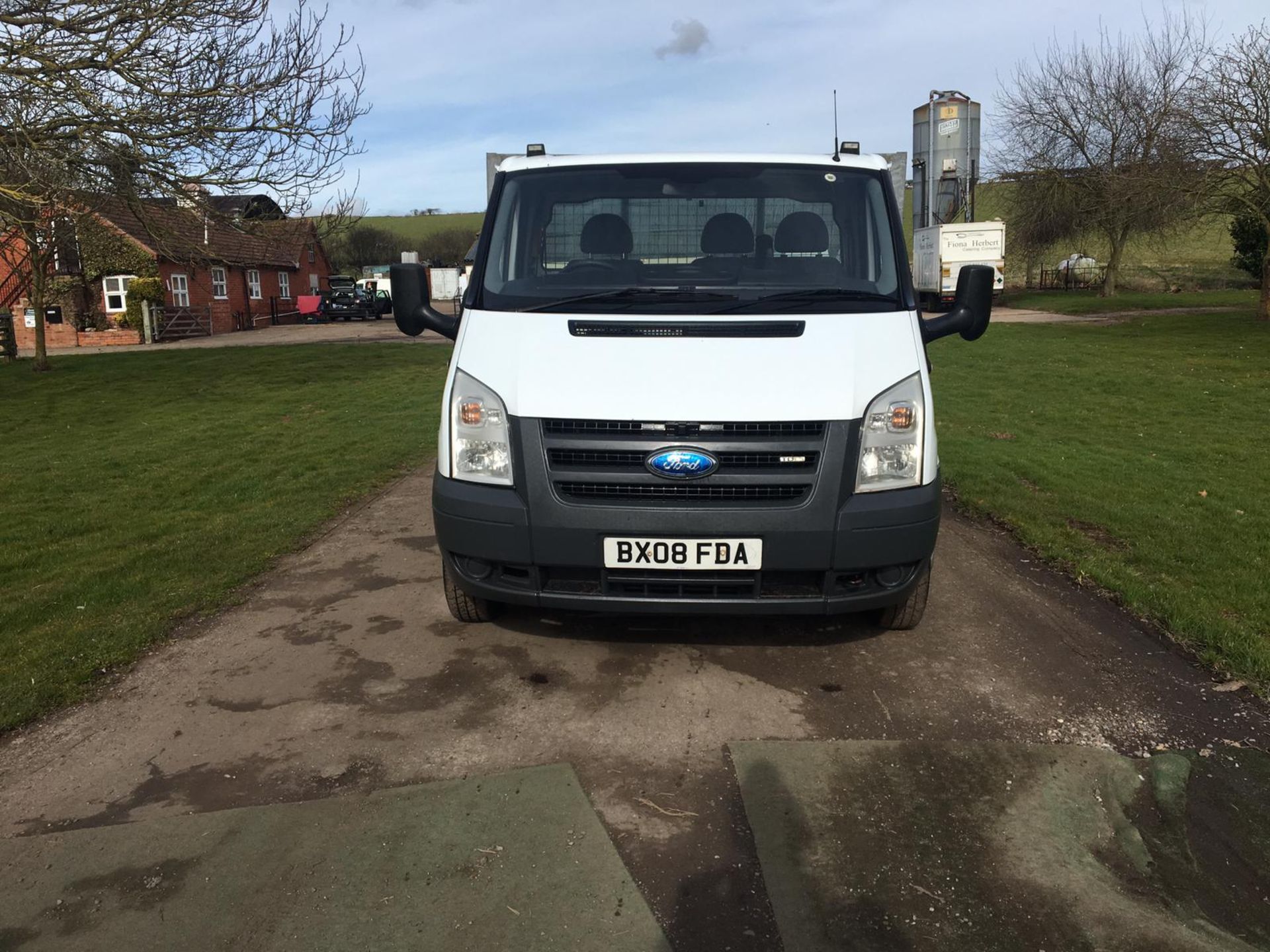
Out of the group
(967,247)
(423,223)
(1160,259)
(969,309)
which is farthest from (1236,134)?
(423,223)

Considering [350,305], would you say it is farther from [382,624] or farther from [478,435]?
[478,435]

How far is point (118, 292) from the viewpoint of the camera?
1516 inches

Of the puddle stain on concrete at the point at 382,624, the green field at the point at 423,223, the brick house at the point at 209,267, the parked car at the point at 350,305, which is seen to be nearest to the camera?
the puddle stain on concrete at the point at 382,624

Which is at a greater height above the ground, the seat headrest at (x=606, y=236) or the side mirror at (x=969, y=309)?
the seat headrest at (x=606, y=236)

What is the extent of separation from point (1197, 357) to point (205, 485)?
712 inches

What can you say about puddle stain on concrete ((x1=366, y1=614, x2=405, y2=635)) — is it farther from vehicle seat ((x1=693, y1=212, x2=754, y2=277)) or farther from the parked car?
the parked car

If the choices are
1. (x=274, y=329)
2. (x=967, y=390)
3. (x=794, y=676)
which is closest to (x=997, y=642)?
(x=794, y=676)

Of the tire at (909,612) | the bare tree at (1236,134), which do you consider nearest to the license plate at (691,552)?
the tire at (909,612)

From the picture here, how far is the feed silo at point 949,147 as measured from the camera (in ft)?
112

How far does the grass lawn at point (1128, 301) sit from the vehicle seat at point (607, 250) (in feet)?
107

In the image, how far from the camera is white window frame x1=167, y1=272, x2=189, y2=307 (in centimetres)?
3994

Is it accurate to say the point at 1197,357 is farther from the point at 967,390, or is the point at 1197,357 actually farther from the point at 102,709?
the point at 102,709

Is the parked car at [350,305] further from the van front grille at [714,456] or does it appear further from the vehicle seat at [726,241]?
the van front grille at [714,456]

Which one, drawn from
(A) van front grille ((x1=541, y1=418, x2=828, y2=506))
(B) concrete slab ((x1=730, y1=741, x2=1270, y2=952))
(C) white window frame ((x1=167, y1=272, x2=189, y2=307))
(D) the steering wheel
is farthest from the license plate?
(C) white window frame ((x1=167, y1=272, x2=189, y2=307))
